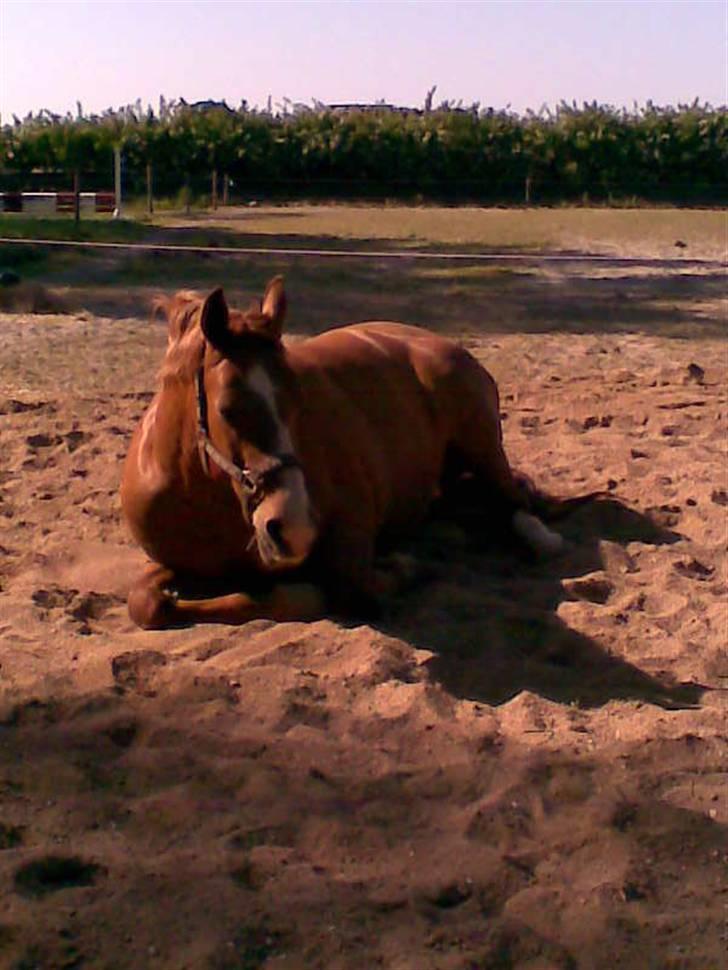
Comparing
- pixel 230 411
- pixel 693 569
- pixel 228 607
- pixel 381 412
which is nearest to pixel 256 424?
pixel 230 411

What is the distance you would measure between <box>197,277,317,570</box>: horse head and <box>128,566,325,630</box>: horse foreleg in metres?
0.39

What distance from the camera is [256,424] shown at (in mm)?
3799

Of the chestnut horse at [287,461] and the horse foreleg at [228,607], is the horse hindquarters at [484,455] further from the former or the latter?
the horse foreleg at [228,607]

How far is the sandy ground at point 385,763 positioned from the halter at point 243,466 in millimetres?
543

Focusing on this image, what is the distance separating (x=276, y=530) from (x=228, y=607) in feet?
2.50

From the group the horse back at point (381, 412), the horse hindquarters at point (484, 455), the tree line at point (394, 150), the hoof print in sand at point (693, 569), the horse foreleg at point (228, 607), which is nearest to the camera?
the horse foreleg at point (228, 607)

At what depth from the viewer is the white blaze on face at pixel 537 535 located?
5.39m

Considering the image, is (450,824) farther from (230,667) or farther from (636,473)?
(636,473)

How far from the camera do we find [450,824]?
3086 millimetres

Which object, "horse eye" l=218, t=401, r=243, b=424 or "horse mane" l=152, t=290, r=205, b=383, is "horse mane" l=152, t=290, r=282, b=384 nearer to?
"horse mane" l=152, t=290, r=205, b=383

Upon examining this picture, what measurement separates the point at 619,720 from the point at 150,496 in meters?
1.70

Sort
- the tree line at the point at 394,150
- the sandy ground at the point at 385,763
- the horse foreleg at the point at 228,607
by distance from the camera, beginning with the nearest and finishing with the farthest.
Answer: the sandy ground at the point at 385,763
the horse foreleg at the point at 228,607
the tree line at the point at 394,150

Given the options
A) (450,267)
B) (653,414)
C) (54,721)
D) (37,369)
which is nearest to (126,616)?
(54,721)

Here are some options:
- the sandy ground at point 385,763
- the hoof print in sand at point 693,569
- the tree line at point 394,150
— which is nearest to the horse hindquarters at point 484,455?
the sandy ground at point 385,763
